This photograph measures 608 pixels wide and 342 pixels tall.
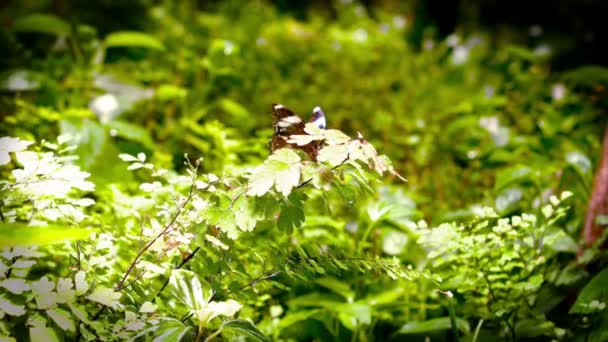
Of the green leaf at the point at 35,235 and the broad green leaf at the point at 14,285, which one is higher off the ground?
the green leaf at the point at 35,235

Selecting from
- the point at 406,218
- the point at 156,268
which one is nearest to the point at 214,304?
the point at 156,268

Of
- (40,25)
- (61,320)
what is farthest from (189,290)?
(40,25)

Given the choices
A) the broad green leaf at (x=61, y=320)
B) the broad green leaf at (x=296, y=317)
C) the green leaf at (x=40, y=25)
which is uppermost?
the green leaf at (x=40, y=25)

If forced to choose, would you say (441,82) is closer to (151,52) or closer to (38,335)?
(151,52)

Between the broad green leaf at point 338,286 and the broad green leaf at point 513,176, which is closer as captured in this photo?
the broad green leaf at point 338,286

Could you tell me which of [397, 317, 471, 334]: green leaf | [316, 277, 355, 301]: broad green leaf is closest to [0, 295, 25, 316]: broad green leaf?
[316, 277, 355, 301]: broad green leaf

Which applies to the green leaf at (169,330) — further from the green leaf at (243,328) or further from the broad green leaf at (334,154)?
the broad green leaf at (334,154)

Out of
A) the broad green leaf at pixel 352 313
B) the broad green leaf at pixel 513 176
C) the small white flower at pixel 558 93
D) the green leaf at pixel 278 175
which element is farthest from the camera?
the small white flower at pixel 558 93

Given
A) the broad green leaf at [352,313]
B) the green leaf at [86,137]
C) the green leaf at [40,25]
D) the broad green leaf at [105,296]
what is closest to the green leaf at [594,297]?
the broad green leaf at [352,313]
